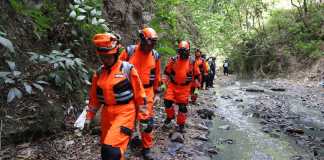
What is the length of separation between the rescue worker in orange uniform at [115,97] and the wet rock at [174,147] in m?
2.31

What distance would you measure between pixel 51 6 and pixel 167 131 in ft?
12.0

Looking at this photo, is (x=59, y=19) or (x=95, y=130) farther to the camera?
(x=59, y=19)

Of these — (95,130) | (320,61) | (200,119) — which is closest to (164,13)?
(200,119)

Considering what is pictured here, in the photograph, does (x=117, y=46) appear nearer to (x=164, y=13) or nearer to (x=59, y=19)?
(x=59, y=19)

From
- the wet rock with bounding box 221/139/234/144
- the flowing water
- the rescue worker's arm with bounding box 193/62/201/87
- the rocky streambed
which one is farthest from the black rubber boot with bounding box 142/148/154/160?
the rescue worker's arm with bounding box 193/62/201/87

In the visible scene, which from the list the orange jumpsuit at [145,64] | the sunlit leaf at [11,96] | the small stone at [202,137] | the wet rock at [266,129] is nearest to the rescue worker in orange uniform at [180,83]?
the small stone at [202,137]

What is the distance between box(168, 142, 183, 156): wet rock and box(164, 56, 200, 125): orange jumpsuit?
41.5 inches

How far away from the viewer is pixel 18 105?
6.33m

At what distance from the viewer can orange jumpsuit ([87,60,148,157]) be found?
15.6 feet

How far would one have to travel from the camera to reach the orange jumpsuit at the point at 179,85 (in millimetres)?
8828

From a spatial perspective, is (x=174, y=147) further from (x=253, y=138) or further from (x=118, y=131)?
(x=118, y=131)

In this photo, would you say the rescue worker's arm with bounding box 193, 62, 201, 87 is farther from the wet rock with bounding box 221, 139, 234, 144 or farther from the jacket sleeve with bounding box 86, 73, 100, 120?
the jacket sleeve with bounding box 86, 73, 100, 120

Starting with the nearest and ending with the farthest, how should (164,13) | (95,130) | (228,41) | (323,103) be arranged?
1. (95,130)
2. (164,13)
3. (323,103)
4. (228,41)

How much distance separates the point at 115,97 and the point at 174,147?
123 inches
